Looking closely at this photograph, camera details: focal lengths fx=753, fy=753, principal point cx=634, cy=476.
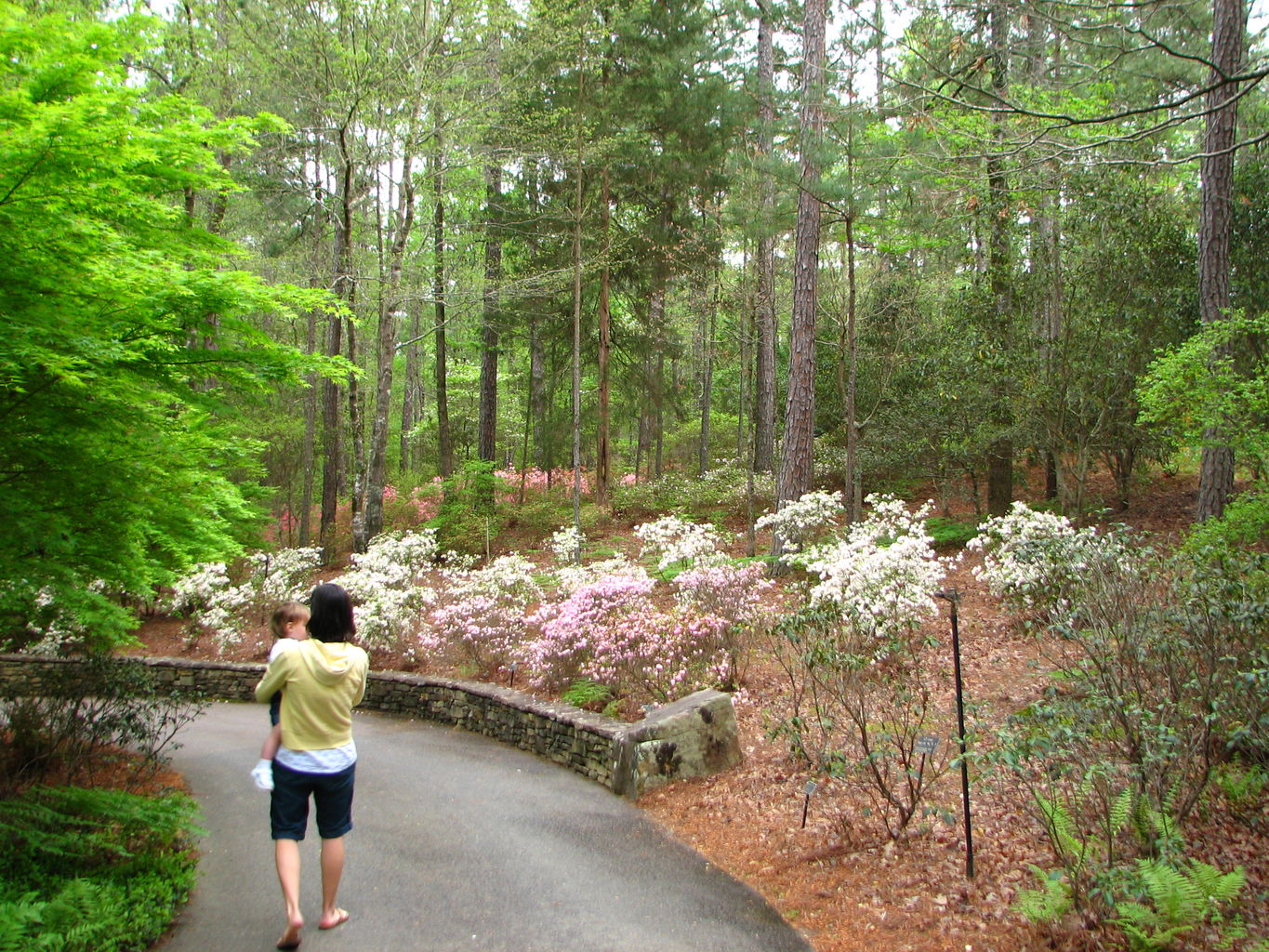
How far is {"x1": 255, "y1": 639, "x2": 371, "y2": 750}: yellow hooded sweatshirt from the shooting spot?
345 cm

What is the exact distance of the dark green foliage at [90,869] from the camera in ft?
10.8

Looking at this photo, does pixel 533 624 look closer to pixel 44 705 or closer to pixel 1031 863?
pixel 44 705

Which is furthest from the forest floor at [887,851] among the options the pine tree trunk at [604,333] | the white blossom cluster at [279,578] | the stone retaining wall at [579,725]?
the pine tree trunk at [604,333]

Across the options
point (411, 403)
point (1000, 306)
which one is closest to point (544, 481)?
point (411, 403)

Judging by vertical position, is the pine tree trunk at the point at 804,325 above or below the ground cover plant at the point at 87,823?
above

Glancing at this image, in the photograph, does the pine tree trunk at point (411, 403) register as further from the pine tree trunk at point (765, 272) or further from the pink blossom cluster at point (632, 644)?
the pink blossom cluster at point (632, 644)

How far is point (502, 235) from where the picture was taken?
15898mm

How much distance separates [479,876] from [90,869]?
204 cm

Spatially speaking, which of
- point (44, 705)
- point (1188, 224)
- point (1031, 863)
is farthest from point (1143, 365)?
point (44, 705)

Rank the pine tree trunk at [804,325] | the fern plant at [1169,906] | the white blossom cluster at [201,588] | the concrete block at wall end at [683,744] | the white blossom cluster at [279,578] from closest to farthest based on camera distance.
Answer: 1. the fern plant at [1169,906]
2. the concrete block at wall end at [683,744]
3. the pine tree trunk at [804,325]
4. the white blossom cluster at [201,588]
5. the white blossom cluster at [279,578]

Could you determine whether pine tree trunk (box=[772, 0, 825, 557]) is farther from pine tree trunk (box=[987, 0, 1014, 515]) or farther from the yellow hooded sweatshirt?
the yellow hooded sweatshirt

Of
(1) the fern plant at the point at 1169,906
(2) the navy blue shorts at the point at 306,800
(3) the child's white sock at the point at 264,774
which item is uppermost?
(3) the child's white sock at the point at 264,774

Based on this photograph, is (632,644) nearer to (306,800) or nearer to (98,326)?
(306,800)

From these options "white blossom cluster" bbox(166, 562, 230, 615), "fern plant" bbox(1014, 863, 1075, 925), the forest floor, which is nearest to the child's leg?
the forest floor
